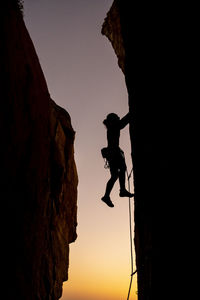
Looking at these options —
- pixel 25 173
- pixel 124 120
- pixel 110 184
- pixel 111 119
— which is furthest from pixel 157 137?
pixel 25 173

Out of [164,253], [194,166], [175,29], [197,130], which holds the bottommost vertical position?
[164,253]

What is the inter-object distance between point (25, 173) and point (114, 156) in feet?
14.2

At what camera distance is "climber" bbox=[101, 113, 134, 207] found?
655 cm

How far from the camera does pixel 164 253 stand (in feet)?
10.6

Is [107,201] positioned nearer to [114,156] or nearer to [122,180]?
[122,180]

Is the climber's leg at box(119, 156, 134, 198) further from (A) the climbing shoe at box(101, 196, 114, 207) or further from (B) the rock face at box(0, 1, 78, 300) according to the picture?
(B) the rock face at box(0, 1, 78, 300)

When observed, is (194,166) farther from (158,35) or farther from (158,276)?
(158,35)

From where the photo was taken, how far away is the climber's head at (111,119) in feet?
21.4

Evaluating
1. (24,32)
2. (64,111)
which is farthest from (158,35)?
(64,111)

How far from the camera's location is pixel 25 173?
959 cm

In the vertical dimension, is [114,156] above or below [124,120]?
below

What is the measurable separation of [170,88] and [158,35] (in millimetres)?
1076

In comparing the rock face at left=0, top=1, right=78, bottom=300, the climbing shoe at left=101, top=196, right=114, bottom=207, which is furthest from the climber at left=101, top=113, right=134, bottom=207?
the rock face at left=0, top=1, right=78, bottom=300

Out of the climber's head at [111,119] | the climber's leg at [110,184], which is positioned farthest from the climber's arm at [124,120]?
the climber's leg at [110,184]
